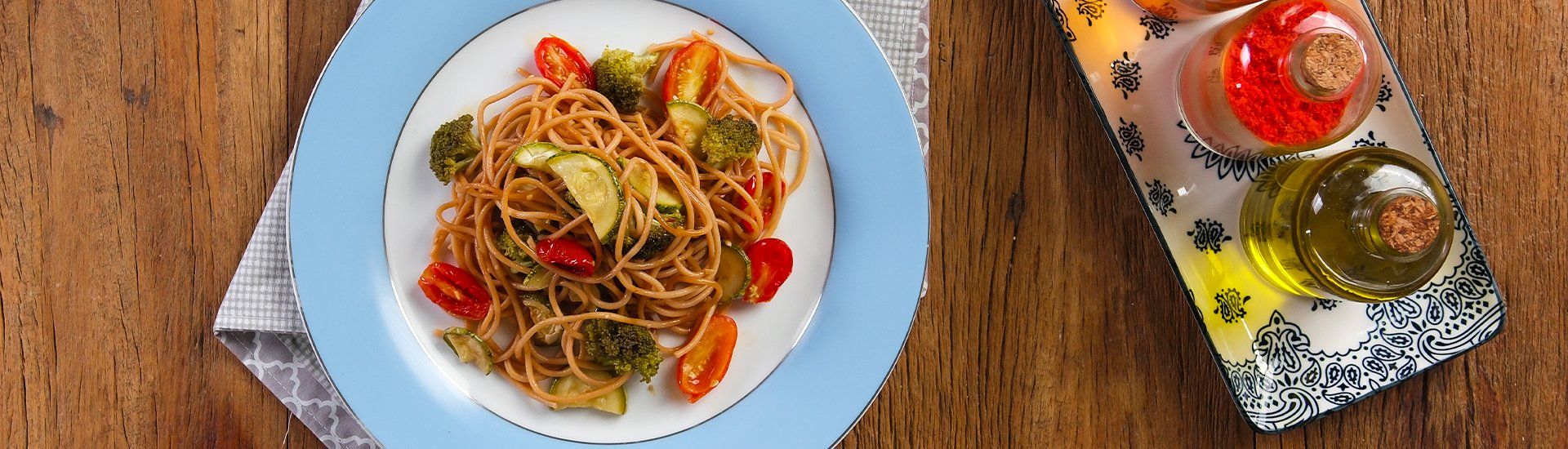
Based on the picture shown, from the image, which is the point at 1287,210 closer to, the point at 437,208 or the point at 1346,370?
the point at 1346,370

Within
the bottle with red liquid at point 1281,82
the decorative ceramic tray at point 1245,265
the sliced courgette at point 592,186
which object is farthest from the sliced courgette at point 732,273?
the bottle with red liquid at point 1281,82

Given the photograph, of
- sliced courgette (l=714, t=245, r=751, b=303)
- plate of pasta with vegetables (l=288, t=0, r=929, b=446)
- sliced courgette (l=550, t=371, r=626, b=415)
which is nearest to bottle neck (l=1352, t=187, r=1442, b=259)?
plate of pasta with vegetables (l=288, t=0, r=929, b=446)

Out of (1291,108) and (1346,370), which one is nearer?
(1291,108)

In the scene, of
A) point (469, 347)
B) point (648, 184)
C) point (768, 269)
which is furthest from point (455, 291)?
point (768, 269)

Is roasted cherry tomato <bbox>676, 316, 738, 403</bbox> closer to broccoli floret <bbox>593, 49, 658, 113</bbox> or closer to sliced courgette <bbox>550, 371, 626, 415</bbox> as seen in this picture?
sliced courgette <bbox>550, 371, 626, 415</bbox>

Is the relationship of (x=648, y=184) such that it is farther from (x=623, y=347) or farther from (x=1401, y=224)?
(x=1401, y=224)

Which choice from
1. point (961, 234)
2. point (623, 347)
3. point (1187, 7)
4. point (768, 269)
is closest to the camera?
point (623, 347)

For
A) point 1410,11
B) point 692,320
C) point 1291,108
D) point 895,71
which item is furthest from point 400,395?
point 1410,11
